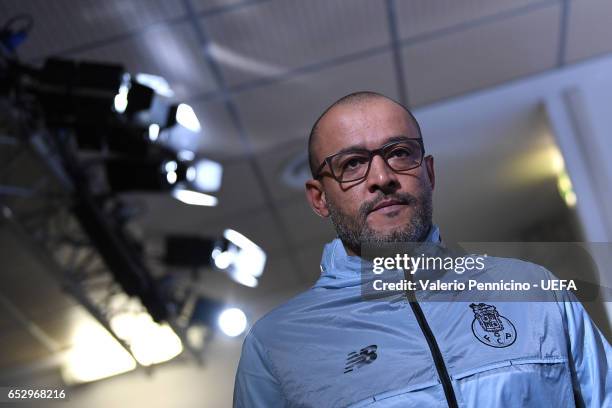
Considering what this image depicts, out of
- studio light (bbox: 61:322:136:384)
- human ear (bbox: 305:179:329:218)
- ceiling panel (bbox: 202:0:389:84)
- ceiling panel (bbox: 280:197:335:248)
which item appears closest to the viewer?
human ear (bbox: 305:179:329:218)

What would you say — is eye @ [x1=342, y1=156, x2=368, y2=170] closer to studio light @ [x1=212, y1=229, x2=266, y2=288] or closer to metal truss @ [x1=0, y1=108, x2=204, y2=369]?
metal truss @ [x1=0, y1=108, x2=204, y2=369]

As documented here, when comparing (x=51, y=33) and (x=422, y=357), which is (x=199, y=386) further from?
(x=422, y=357)

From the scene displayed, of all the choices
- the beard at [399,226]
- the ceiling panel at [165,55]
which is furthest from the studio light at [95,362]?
the beard at [399,226]

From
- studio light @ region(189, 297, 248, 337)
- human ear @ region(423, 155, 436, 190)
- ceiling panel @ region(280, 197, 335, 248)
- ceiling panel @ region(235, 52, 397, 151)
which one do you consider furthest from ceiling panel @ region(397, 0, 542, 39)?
studio light @ region(189, 297, 248, 337)

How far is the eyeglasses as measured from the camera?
87 centimetres

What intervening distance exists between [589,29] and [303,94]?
1601 millimetres

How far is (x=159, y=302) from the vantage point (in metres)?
4.30

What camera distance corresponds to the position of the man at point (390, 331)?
0.75 meters

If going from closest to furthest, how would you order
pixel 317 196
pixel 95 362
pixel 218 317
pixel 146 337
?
pixel 317 196 < pixel 218 317 < pixel 146 337 < pixel 95 362

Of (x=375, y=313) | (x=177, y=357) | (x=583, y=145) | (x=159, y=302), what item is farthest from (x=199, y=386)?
(x=375, y=313)

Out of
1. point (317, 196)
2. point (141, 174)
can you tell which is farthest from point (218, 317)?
point (317, 196)

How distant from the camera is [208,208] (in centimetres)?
440

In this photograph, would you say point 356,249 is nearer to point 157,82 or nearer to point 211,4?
point 211,4

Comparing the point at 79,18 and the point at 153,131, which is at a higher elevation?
the point at 79,18
